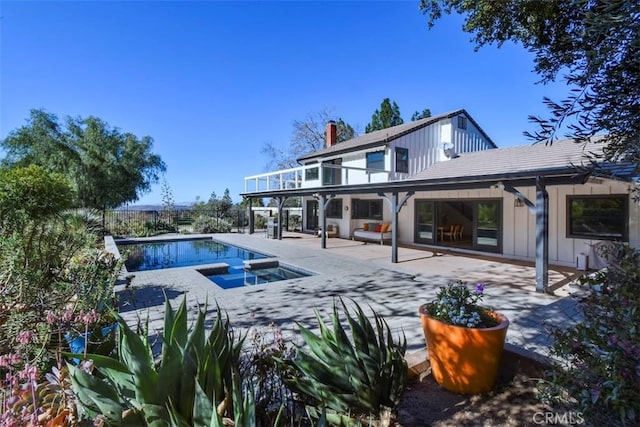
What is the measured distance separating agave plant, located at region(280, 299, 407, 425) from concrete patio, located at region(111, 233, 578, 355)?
1214mm

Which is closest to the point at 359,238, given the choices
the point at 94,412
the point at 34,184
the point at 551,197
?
the point at 551,197

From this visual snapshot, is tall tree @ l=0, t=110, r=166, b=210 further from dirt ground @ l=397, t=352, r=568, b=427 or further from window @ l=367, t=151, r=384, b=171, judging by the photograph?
dirt ground @ l=397, t=352, r=568, b=427

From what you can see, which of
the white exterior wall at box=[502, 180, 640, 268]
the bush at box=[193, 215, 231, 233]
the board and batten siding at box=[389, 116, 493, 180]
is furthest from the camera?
the bush at box=[193, 215, 231, 233]

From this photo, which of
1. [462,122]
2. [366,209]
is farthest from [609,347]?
[462,122]

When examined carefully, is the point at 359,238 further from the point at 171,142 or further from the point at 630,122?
the point at 171,142

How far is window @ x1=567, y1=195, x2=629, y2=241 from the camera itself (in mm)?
8852

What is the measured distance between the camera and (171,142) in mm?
25219

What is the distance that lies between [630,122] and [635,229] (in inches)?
374

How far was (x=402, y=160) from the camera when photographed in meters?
15.5

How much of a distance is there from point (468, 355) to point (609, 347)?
1.29 meters

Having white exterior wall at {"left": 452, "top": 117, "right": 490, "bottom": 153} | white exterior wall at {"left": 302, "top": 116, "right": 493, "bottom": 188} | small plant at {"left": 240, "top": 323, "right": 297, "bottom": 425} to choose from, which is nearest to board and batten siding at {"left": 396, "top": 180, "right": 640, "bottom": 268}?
white exterior wall at {"left": 302, "top": 116, "right": 493, "bottom": 188}

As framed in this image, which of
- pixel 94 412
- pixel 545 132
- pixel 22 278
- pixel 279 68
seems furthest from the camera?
pixel 279 68

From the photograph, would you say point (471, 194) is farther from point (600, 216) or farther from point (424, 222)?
point (600, 216)

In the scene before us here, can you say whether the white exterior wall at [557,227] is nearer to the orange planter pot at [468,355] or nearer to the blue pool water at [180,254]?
the orange planter pot at [468,355]
